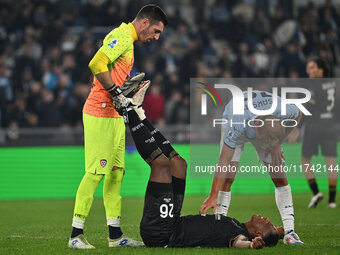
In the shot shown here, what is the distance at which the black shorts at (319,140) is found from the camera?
498 inches

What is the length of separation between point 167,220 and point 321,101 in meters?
6.38

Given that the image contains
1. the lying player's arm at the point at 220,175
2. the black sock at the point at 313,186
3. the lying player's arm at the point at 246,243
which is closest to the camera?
the lying player's arm at the point at 246,243

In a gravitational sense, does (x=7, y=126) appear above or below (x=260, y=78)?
below

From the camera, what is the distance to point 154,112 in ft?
54.3

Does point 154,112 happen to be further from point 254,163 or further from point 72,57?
point 254,163

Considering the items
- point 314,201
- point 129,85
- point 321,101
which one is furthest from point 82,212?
point 321,101

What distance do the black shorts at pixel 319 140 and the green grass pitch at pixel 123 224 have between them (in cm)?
98

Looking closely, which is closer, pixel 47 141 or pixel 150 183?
pixel 150 183

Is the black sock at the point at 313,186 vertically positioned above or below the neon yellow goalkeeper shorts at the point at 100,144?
below

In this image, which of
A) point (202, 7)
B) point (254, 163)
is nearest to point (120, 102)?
point (254, 163)

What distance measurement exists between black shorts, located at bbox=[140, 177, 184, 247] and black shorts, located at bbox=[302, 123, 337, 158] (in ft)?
20.4

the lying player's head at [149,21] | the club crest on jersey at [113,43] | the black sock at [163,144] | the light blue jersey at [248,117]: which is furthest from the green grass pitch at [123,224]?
the lying player's head at [149,21]

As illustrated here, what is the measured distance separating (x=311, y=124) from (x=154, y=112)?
4.83 meters

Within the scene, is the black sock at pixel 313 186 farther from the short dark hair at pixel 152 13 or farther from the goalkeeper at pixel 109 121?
the short dark hair at pixel 152 13
